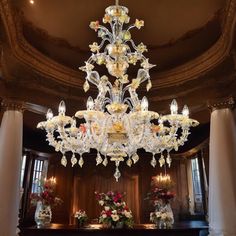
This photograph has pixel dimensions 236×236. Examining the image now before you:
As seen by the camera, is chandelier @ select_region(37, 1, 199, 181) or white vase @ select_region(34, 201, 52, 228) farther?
white vase @ select_region(34, 201, 52, 228)

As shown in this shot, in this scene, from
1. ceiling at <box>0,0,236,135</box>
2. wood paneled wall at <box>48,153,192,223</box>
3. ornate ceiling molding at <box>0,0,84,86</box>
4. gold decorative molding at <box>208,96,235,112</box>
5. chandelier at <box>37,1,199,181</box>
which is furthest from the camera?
wood paneled wall at <box>48,153,192,223</box>

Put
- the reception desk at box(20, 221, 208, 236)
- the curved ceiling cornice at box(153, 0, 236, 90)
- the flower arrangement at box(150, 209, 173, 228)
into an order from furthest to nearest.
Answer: the flower arrangement at box(150, 209, 173, 228) → the reception desk at box(20, 221, 208, 236) → the curved ceiling cornice at box(153, 0, 236, 90)

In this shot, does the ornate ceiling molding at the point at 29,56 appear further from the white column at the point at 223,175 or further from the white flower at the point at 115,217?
the white column at the point at 223,175

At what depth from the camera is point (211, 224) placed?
4.69 metres

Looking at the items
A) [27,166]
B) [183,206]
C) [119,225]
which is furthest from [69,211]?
[119,225]

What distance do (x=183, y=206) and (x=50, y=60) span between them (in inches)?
233

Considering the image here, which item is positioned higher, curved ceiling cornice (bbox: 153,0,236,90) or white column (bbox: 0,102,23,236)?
curved ceiling cornice (bbox: 153,0,236,90)

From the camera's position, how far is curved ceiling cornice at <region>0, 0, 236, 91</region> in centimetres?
392

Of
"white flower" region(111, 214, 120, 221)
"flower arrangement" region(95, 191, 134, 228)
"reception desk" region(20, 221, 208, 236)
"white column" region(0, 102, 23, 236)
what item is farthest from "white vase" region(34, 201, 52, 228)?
"white flower" region(111, 214, 120, 221)

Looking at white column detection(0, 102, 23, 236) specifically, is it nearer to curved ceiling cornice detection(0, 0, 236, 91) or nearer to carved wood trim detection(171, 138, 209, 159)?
curved ceiling cornice detection(0, 0, 236, 91)

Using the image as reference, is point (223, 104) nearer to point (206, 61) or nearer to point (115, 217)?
point (206, 61)

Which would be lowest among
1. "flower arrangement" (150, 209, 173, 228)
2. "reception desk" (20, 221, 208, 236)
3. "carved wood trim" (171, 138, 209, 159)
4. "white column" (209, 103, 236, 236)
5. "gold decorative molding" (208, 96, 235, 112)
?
"reception desk" (20, 221, 208, 236)

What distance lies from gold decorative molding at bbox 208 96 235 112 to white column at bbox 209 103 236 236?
0.08m

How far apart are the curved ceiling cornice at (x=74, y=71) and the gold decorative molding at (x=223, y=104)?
66 centimetres
